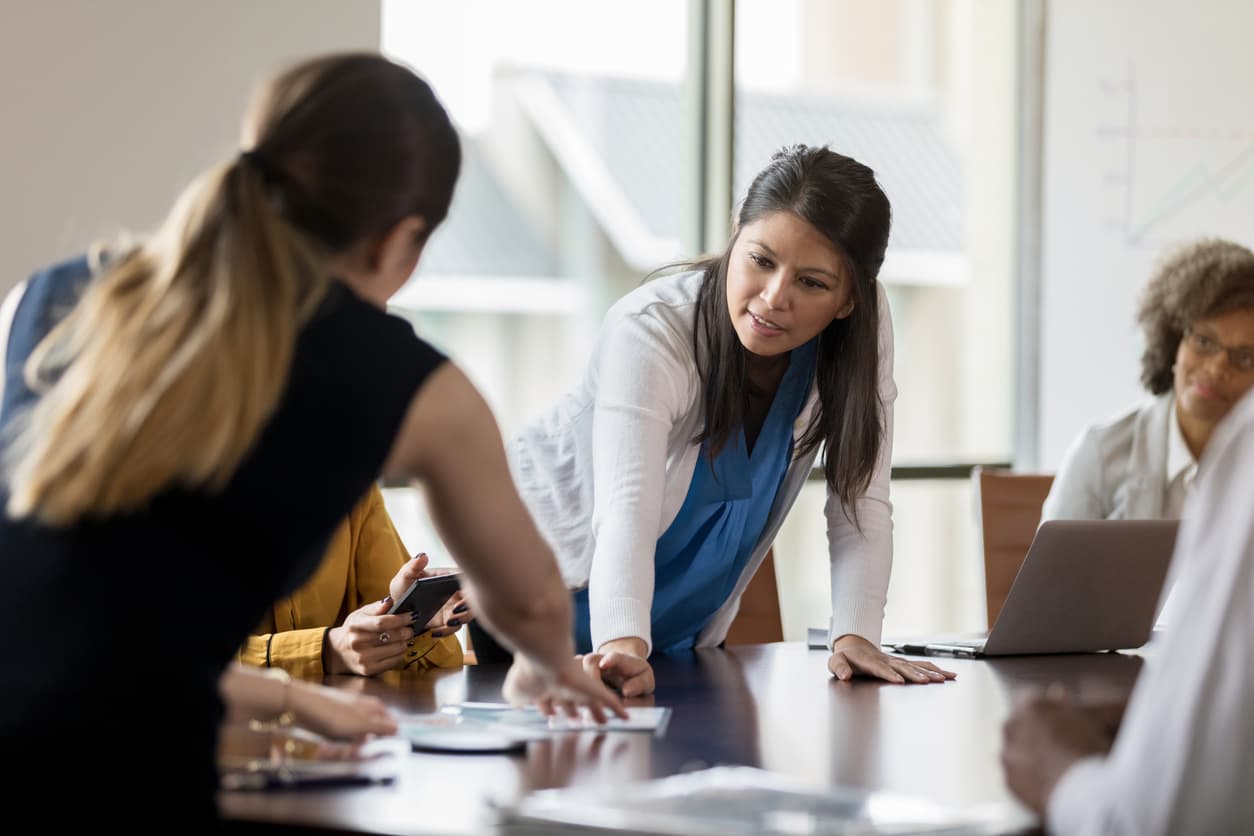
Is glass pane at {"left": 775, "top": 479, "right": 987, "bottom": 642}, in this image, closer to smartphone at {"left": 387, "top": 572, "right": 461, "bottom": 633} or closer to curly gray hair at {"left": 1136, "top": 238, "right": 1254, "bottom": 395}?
curly gray hair at {"left": 1136, "top": 238, "right": 1254, "bottom": 395}

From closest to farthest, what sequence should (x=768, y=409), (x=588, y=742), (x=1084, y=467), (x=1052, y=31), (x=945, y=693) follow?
(x=588, y=742) → (x=945, y=693) → (x=768, y=409) → (x=1084, y=467) → (x=1052, y=31)

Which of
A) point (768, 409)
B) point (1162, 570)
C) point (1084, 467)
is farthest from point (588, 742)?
point (1084, 467)

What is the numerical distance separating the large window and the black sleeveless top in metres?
2.78

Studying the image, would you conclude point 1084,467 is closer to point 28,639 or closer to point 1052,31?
point 1052,31

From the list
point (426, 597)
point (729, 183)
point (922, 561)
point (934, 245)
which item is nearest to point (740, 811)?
point (426, 597)

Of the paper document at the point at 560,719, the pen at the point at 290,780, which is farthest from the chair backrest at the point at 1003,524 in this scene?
the pen at the point at 290,780

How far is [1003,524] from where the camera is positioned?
3.23 m

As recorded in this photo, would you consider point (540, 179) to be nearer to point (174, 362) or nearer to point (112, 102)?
point (112, 102)

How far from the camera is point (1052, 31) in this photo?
4.83 meters

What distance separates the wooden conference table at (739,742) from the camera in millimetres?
1274

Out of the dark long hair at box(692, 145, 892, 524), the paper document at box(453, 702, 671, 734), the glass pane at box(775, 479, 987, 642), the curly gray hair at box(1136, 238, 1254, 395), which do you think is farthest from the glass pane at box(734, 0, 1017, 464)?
the paper document at box(453, 702, 671, 734)

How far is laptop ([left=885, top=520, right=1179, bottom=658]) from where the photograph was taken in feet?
7.47

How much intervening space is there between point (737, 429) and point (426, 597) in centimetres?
58

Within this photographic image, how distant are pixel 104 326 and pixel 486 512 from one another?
0.35 meters
